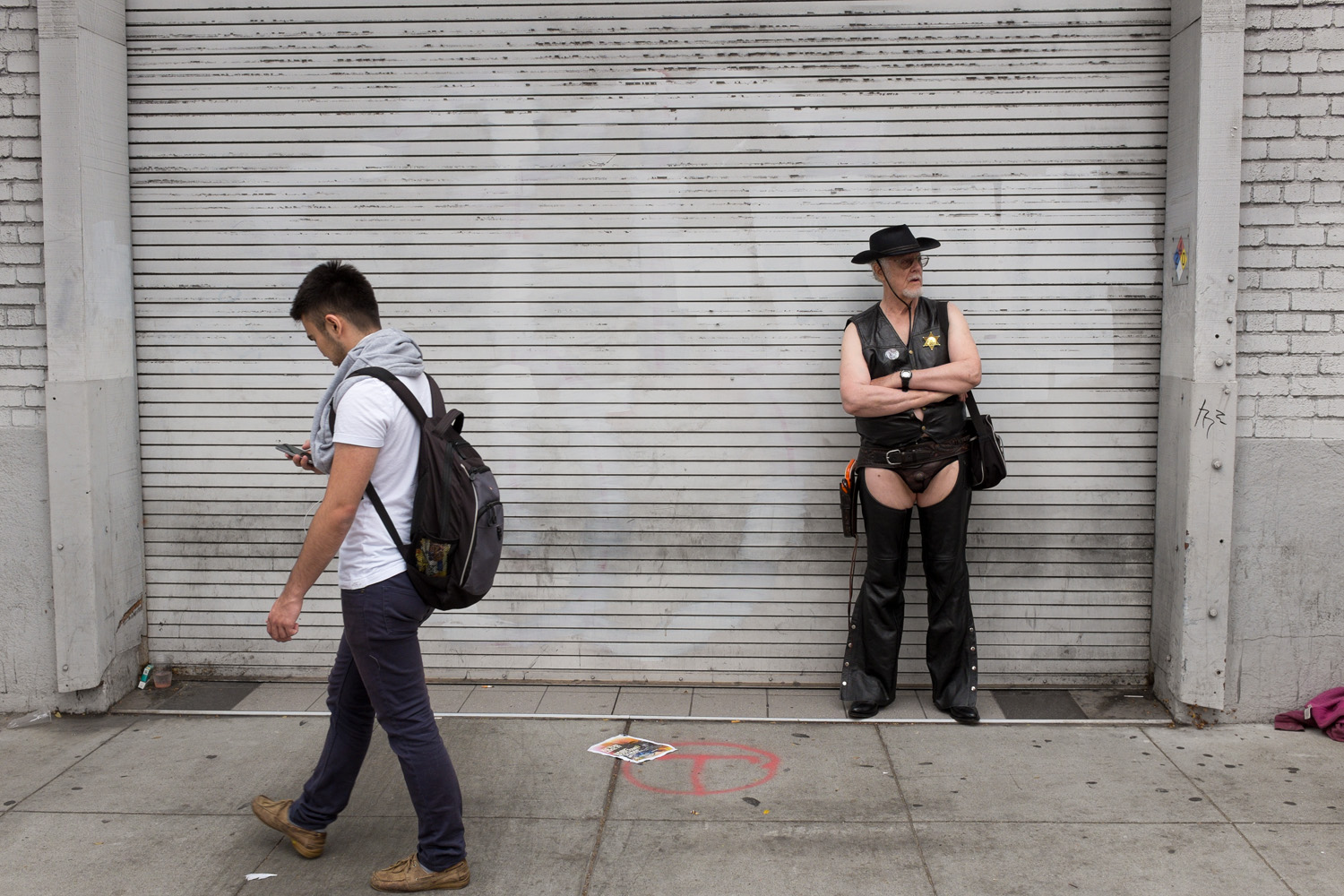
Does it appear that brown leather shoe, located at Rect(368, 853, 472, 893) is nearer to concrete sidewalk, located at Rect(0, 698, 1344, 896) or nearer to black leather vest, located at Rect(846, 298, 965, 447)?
concrete sidewalk, located at Rect(0, 698, 1344, 896)

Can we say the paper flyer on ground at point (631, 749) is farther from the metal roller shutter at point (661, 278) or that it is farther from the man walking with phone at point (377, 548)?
the man walking with phone at point (377, 548)

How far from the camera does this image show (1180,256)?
514 cm

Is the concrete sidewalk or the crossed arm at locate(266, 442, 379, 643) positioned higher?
the crossed arm at locate(266, 442, 379, 643)

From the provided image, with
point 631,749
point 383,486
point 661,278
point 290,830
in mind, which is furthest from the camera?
point 661,278

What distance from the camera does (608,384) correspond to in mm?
5512

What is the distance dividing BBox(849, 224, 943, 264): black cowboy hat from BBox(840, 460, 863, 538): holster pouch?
947mm

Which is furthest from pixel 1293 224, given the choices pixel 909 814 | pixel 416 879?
pixel 416 879

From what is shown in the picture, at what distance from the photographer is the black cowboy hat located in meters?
4.88

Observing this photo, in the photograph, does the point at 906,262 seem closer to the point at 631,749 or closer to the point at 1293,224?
the point at 1293,224

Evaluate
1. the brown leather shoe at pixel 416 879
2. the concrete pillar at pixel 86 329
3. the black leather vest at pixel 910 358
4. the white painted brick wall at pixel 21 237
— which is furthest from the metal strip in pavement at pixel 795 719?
the white painted brick wall at pixel 21 237

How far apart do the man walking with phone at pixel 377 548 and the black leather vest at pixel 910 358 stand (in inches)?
84.3

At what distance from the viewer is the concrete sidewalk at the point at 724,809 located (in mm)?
3771

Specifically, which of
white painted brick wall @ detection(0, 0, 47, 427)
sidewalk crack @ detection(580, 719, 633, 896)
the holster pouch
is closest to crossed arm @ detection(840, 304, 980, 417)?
the holster pouch

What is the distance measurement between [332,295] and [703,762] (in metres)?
2.43
